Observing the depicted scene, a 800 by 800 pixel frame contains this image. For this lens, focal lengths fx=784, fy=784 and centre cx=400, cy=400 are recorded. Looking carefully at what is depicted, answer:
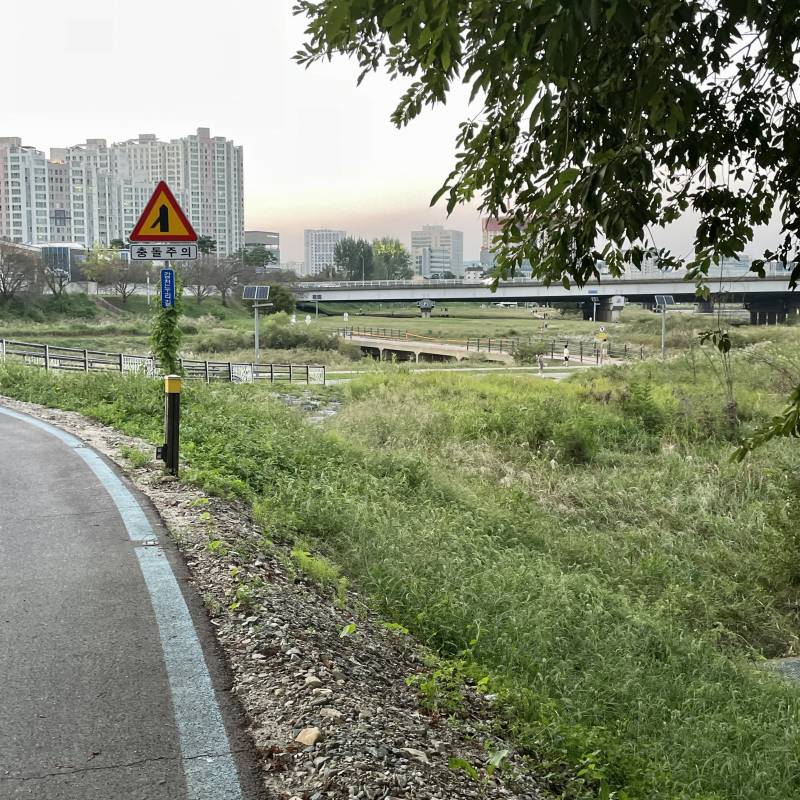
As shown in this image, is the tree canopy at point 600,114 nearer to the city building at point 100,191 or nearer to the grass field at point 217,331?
the grass field at point 217,331

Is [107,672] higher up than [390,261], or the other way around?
[390,261]

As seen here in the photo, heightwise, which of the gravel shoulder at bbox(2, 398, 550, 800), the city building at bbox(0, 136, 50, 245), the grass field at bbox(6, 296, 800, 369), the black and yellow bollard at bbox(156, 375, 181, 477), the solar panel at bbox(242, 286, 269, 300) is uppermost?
the city building at bbox(0, 136, 50, 245)

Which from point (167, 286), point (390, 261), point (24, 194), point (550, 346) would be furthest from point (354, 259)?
point (167, 286)

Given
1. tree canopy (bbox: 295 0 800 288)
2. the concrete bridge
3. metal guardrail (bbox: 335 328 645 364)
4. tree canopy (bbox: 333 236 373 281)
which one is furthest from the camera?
tree canopy (bbox: 333 236 373 281)

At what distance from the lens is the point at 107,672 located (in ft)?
13.4

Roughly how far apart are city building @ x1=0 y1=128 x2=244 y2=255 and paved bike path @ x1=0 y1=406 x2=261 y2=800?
564ft

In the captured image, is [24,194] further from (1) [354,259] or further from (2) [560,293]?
(2) [560,293]

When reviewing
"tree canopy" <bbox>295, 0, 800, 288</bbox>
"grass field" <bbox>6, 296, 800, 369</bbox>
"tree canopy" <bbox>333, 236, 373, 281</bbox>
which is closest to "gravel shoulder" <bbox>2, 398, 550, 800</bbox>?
"tree canopy" <bbox>295, 0, 800, 288</bbox>

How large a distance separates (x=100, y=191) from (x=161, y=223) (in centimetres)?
18874

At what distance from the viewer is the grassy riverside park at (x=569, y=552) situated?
465 cm

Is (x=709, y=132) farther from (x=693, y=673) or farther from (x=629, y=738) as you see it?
(x=693, y=673)

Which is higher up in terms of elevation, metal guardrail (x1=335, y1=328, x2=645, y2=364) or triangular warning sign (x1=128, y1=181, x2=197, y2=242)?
triangular warning sign (x1=128, y1=181, x2=197, y2=242)

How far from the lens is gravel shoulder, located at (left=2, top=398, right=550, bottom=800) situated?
3164mm

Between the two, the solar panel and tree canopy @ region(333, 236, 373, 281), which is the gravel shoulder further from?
tree canopy @ region(333, 236, 373, 281)
